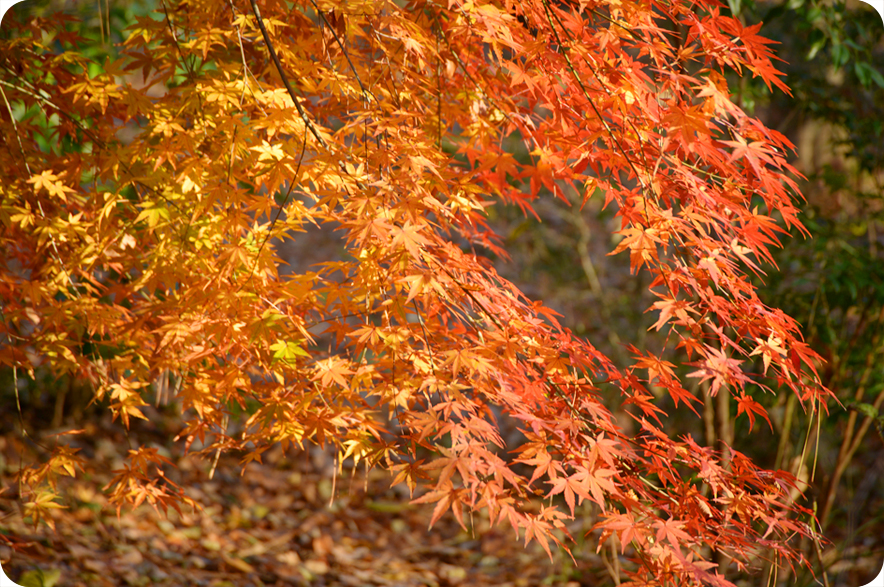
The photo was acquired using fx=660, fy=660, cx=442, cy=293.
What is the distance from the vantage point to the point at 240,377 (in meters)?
1.44

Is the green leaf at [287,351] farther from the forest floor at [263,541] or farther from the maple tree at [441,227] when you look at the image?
the forest floor at [263,541]

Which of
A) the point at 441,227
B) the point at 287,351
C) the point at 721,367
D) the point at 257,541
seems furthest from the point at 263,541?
the point at 721,367

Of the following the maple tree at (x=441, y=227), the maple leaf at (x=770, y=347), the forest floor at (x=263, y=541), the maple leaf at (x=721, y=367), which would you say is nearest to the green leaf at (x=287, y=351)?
the maple tree at (x=441, y=227)

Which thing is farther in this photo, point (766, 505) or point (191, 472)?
point (191, 472)

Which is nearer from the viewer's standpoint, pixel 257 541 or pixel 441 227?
pixel 441 227

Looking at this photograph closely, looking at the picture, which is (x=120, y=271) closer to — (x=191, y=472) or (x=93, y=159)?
(x=93, y=159)

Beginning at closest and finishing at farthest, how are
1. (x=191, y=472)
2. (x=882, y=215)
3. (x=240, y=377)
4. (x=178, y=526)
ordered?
(x=240, y=377) < (x=882, y=215) < (x=178, y=526) < (x=191, y=472)

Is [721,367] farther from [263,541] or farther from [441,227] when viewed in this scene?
[263,541]

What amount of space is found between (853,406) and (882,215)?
1.18m

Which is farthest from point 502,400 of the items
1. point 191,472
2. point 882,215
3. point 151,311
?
point 191,472

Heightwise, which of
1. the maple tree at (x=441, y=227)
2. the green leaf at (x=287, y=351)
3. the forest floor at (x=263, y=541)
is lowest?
the forest floor at (x=263, y=541)

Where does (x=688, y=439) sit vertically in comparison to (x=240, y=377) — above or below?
above

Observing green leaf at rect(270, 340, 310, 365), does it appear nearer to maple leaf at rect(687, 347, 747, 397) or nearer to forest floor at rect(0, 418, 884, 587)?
maple leaf at rect(687, 347, 747, 397)

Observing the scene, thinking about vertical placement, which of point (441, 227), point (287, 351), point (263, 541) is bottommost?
point (263, 541)
